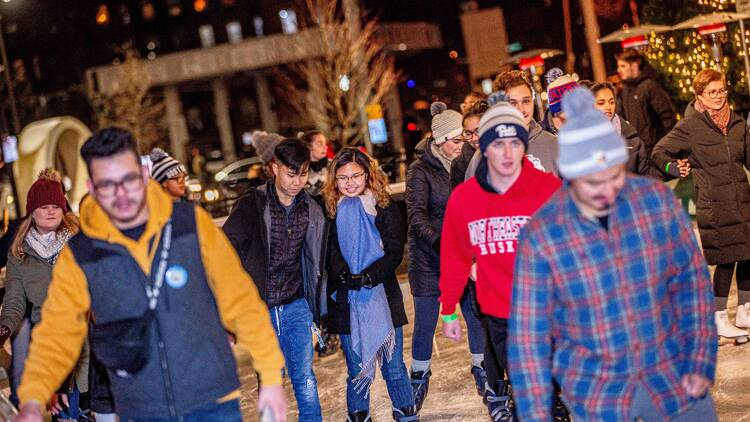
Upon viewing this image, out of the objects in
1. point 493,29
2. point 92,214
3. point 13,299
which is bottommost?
point 13,299

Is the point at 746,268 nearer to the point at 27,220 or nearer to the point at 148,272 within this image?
the point at 27,220

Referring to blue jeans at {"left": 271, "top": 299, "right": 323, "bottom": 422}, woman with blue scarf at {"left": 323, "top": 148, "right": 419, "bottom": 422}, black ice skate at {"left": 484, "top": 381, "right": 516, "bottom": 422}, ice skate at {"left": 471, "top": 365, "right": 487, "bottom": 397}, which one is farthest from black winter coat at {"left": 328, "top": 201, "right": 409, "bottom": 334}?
ice skate at {"left": 471, "top": 365, "right": 487, "bottom": 397}

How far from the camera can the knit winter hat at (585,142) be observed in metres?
3.52

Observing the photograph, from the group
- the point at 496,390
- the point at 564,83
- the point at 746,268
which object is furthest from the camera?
the point at 746,268

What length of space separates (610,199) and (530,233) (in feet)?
0.97

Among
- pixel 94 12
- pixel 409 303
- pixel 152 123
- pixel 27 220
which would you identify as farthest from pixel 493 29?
pixel 94 12

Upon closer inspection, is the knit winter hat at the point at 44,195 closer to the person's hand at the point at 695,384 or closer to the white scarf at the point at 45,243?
the white scarf at the point at 45,243

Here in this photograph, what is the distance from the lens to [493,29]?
84.3 ft

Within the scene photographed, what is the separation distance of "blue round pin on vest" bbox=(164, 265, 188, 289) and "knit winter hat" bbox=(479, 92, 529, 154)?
67.3 inches

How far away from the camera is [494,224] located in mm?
5070

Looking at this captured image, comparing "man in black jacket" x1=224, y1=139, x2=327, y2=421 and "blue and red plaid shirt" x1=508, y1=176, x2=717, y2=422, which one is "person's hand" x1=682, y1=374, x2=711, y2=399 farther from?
"man in black jacket" x1=224, y1=139, x2=327, y2=421

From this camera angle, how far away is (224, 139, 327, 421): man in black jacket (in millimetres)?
6543

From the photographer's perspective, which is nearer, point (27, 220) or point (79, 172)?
point (27, 220)

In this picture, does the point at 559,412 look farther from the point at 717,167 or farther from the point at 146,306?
the point at 717,167
